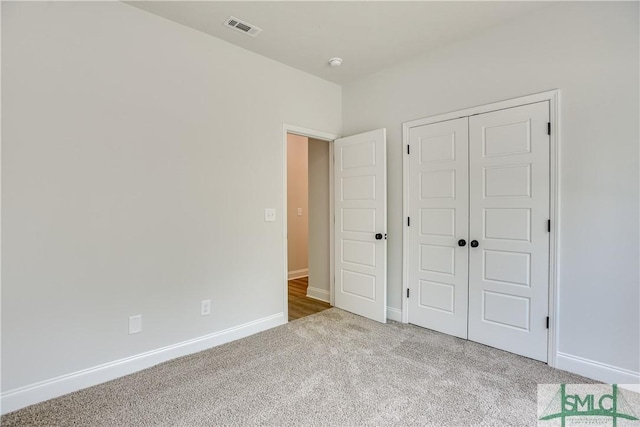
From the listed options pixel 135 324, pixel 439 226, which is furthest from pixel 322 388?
pixel 439 226

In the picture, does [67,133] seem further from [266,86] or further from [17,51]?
[266,86]

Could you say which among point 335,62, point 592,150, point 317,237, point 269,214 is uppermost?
point 335,62

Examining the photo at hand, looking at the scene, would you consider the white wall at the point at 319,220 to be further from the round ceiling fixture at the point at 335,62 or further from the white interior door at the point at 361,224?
the round ceiling fixture at the point at 335,62

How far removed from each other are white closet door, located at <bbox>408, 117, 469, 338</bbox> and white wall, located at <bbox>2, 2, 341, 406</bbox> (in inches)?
59.8

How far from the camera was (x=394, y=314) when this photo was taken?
3.39 meters

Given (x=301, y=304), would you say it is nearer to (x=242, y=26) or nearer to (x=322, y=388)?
(x=322, y=388)

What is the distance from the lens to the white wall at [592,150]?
6.79ft

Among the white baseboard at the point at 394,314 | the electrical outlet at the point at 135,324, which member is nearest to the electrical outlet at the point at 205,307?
the electrical outlet at the point at 135,324

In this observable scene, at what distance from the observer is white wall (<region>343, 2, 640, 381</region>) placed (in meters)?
2.07

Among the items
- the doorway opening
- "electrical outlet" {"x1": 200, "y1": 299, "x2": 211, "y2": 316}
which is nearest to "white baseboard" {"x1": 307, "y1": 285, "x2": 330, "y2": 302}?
the doorway opening

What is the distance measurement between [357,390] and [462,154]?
2153 millimetres

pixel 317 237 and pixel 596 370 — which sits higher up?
pixel 317 237

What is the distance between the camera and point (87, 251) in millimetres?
2145

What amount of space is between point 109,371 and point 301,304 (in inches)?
85.2
